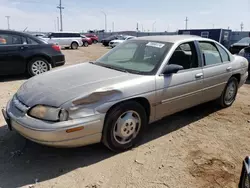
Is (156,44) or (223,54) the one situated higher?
(156,44)

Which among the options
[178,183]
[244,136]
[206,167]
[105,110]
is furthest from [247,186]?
[244,136]

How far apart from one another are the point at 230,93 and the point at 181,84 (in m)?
1.92

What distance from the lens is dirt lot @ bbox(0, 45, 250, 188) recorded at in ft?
8.91

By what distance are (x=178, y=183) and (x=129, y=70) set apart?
165 cm

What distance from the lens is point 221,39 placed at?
2547cm

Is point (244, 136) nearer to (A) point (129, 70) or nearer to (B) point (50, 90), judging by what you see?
(A) point (129, 70)

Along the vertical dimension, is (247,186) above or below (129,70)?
below

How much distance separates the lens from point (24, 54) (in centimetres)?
720

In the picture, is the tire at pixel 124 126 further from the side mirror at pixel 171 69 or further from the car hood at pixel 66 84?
the side mirror at pixel 171 69

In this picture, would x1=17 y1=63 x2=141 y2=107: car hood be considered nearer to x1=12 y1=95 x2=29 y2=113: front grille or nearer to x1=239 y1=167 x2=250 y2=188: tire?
x1=12 y1=95 x2=29 y2=113: front grille

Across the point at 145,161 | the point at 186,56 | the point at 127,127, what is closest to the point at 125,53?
the point at 186,56

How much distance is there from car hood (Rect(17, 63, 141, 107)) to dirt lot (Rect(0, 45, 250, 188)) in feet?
2.47

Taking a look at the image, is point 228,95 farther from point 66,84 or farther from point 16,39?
point 16,39

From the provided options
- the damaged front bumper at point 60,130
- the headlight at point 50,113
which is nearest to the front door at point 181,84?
the damaged front bumper at point 60,130
